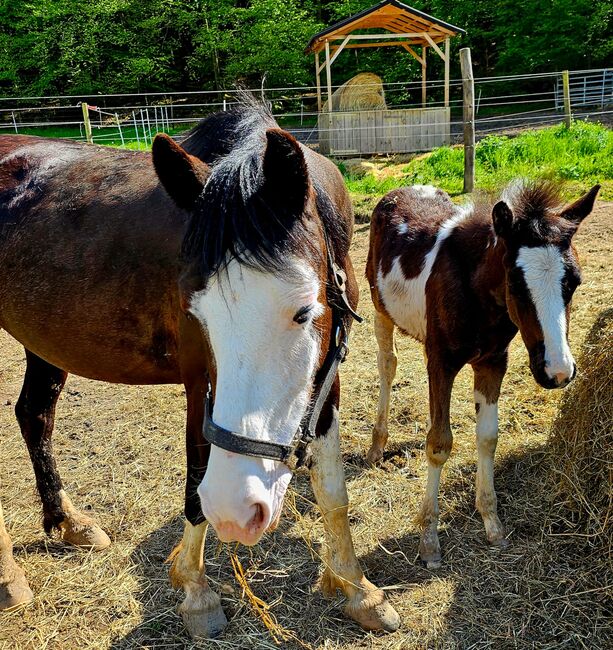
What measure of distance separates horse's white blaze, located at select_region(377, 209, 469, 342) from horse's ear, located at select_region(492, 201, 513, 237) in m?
0.71

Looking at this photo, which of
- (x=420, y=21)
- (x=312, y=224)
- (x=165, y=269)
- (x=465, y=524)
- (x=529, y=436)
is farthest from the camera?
(x=420, y=21)

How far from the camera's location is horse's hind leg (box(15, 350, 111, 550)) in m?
3.08

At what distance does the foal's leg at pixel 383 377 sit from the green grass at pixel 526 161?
21.1 feet

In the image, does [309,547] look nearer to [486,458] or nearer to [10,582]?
[486,458]

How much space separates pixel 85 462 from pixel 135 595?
4.53 feet

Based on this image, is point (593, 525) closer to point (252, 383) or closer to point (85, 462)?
point (252, 383)

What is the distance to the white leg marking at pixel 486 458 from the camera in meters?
3.04

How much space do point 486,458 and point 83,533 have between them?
90.4 inches

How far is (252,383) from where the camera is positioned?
1.48m

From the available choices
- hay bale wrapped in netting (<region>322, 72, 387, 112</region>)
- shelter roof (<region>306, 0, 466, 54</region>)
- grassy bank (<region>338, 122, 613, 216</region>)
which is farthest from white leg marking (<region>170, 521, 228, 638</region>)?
hay bale wrapped in netting (<region>322, 72, 387, 112</region>)

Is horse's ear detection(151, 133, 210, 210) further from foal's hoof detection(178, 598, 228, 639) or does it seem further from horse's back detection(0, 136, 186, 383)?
foal's hoof detection(178, 598, 228, 639)

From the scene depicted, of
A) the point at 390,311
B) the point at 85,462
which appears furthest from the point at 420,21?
the point at 85,462

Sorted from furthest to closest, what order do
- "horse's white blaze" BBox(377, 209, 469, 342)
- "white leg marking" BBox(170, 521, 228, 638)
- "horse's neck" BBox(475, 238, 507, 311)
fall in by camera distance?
"horse's white blaze" BBox(377, 209, 469, 342)
"horse's neck" BBox(475, 238, 507, 311)
"white leg marking" BBox(170, 521, 228, 638)

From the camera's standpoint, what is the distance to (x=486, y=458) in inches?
123
